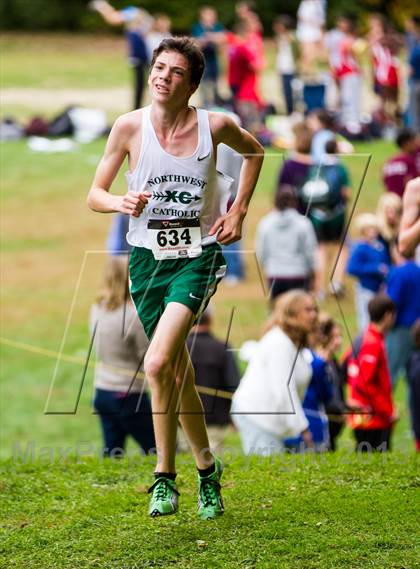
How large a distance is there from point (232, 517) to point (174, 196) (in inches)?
62.7

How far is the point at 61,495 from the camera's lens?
6.62 metres

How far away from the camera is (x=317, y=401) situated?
8453mm

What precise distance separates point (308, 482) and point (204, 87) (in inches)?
704

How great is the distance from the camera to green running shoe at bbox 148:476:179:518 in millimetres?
5586

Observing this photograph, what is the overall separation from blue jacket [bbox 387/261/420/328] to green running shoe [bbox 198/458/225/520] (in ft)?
16.9

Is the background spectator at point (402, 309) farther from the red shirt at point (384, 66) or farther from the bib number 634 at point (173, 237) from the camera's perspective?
the red shirt at point (384, 66)

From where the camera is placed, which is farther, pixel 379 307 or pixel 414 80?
pixel 414 80

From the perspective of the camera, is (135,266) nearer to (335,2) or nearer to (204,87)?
(204,87)

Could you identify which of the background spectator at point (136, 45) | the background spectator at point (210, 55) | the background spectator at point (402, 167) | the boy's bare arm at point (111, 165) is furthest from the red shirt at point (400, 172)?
the background spectator at point (210, 55)

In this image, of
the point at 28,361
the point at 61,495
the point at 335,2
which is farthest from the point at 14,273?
the point at 335,2

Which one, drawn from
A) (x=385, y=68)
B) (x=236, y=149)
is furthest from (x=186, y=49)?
(x=385, y=68)

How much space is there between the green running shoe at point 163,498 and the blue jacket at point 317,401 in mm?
2820

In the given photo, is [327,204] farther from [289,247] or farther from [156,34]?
[156,34]


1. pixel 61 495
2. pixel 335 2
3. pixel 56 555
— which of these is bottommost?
pixel 335 2
